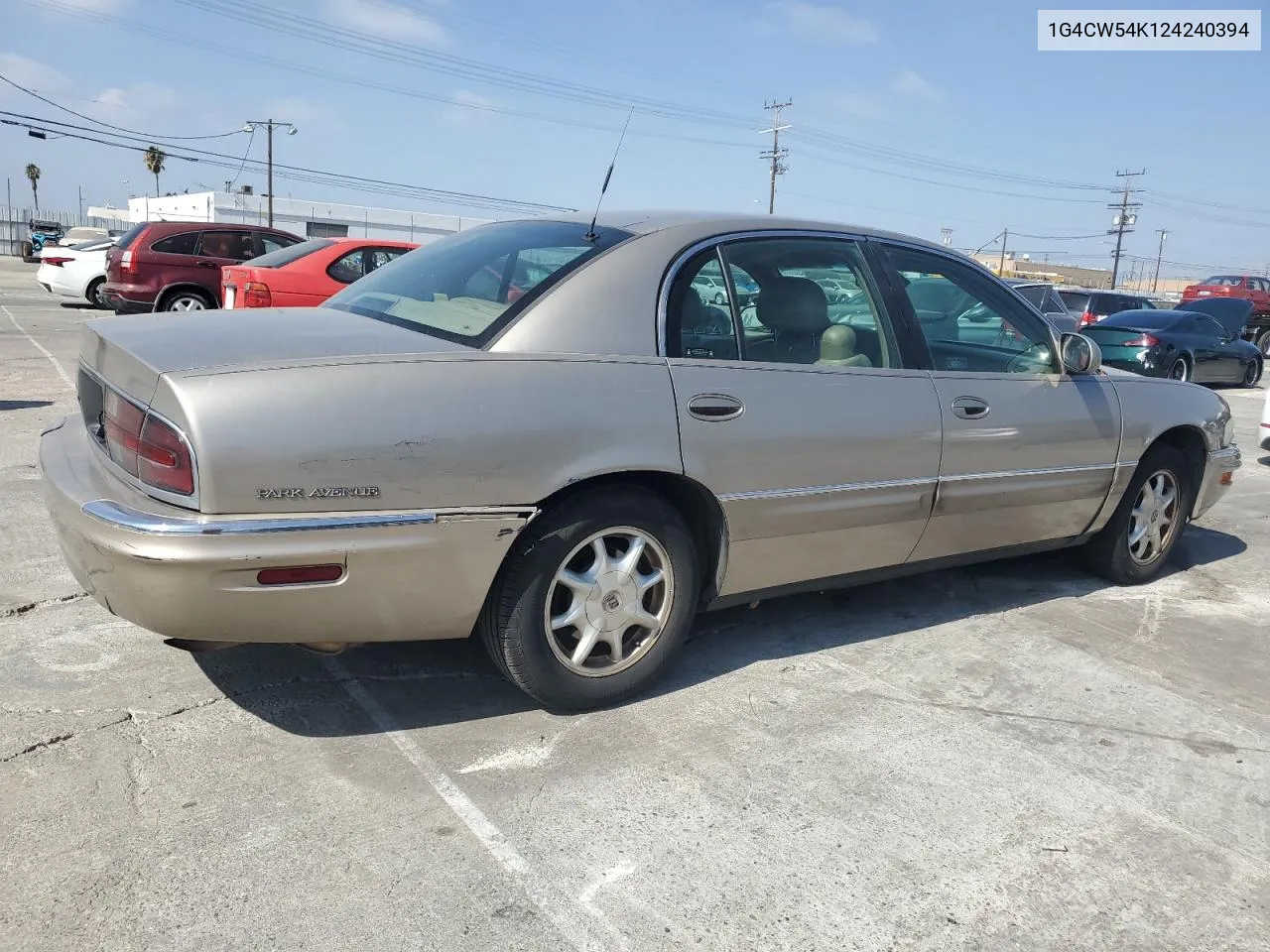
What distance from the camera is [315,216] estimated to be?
65125 mm

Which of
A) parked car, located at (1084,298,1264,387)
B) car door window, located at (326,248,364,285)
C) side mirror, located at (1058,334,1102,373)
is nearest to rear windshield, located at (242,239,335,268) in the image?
car door window, located at (326,248,364,285)

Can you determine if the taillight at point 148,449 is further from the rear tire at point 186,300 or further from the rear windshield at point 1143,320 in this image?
the rear windshield at point 1143,320

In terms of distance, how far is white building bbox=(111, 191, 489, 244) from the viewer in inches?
2515

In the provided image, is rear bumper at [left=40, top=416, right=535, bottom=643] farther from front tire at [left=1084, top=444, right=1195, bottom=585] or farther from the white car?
the white car

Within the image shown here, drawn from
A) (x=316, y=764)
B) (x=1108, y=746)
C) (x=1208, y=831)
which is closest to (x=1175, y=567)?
(x=1108, y=746)

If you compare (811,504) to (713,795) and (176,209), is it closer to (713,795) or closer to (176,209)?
(713,795)

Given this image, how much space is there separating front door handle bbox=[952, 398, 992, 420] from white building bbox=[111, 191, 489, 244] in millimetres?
62000

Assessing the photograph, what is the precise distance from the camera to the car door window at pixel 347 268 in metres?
10.1

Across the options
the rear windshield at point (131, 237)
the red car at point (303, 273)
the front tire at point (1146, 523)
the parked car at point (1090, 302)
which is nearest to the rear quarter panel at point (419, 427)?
the front tire at point (1146, 523)

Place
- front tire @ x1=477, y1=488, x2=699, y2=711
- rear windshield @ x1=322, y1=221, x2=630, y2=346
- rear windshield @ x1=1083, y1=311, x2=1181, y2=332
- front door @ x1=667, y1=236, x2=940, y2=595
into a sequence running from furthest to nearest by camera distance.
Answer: rear windshield @ x1=1083, y1=311, x2=1181, y2=332 < front door @ x1=667, y1=236, x2=940, y2=595 < rear windshield @ x1=322, y1=221, x2=630, y2=346 < front tire @ x1=477, y1=488, x2=699, y2=711

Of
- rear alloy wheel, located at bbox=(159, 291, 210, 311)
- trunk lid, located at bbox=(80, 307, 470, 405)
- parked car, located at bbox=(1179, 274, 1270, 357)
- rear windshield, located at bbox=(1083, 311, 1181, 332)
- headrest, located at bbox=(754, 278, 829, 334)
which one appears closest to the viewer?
trunk lid, located at bbox=(80, 307, 470, 405)

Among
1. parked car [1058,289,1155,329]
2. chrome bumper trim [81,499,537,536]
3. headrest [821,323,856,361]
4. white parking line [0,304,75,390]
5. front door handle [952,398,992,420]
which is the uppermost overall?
parked car [1058,289,1155,329]

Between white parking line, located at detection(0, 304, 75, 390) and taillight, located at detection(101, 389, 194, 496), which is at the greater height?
taillight, located at detection(101, 389, 194, 496)

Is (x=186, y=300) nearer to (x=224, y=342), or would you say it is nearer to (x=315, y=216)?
(x=224, y=342)
